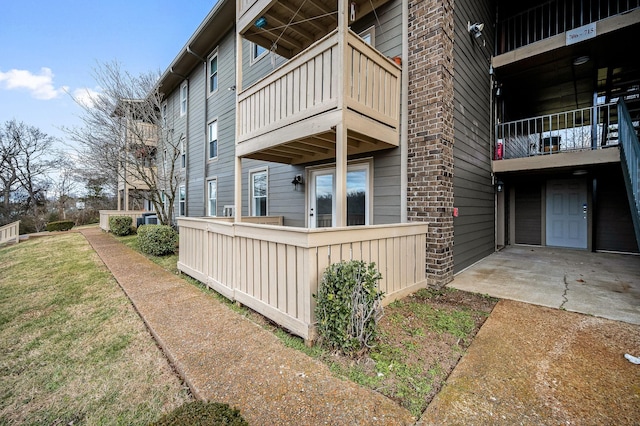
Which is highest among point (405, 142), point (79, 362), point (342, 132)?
point (405, 142)

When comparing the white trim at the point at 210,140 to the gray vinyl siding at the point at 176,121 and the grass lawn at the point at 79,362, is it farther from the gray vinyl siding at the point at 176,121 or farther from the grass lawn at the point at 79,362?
the grass lawn at the point at 79,362

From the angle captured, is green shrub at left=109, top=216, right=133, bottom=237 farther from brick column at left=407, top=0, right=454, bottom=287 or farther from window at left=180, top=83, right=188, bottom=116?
brick column at left=407, top=0, right=454, bottom=287

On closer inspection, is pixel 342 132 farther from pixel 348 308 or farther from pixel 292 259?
pixel 348 308

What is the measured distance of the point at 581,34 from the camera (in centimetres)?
563

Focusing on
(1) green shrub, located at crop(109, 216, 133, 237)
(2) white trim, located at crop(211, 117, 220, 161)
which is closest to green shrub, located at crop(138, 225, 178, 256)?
(2) white trim, located at crop(211, 117, 220, 161)

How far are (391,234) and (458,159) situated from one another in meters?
2.61

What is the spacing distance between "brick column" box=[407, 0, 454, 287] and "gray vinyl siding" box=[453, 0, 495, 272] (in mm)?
535

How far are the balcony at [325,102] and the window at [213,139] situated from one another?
5.62 metres

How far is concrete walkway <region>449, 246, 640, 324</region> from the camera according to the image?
3.60 m

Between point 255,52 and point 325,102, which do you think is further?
point 255,52

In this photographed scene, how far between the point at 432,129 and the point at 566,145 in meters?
5.90

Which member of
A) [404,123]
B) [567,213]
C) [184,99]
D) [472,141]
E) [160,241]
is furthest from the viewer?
[184,99]

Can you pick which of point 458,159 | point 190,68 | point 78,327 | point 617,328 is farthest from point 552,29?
point 190,68

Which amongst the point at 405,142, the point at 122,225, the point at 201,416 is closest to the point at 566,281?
the point at 405,142
